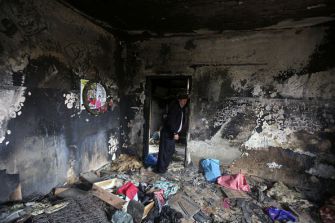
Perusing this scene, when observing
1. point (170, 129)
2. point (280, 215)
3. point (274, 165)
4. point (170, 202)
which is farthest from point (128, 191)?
point (274, 165)

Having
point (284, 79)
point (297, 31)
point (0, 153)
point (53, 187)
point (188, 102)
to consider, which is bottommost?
point (53, 187)

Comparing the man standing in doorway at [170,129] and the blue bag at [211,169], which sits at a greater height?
the man standing in doorway at [170,129]

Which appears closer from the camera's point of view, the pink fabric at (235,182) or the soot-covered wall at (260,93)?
the soot-covered wall at (260,93)

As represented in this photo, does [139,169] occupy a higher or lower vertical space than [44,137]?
lower

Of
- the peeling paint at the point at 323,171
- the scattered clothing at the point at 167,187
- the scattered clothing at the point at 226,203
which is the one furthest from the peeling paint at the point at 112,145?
the peeling paint at the point at 323,171

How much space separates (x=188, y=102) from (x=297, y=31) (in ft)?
8.07

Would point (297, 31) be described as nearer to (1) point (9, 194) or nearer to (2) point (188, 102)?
(2) point (188, 102)

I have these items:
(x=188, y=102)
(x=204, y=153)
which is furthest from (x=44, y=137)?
(x=204, y=153)

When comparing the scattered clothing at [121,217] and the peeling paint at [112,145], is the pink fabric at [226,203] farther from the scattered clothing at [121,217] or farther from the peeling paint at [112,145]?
the peeling paint at [112,145]

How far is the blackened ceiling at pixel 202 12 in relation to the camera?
2.88m

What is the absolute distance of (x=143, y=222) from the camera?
2770 millimetres

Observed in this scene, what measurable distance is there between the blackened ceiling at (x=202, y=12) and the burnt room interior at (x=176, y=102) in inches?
1.2

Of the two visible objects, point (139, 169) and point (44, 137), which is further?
point (139, 169)

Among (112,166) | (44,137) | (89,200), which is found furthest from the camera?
(112,166)
